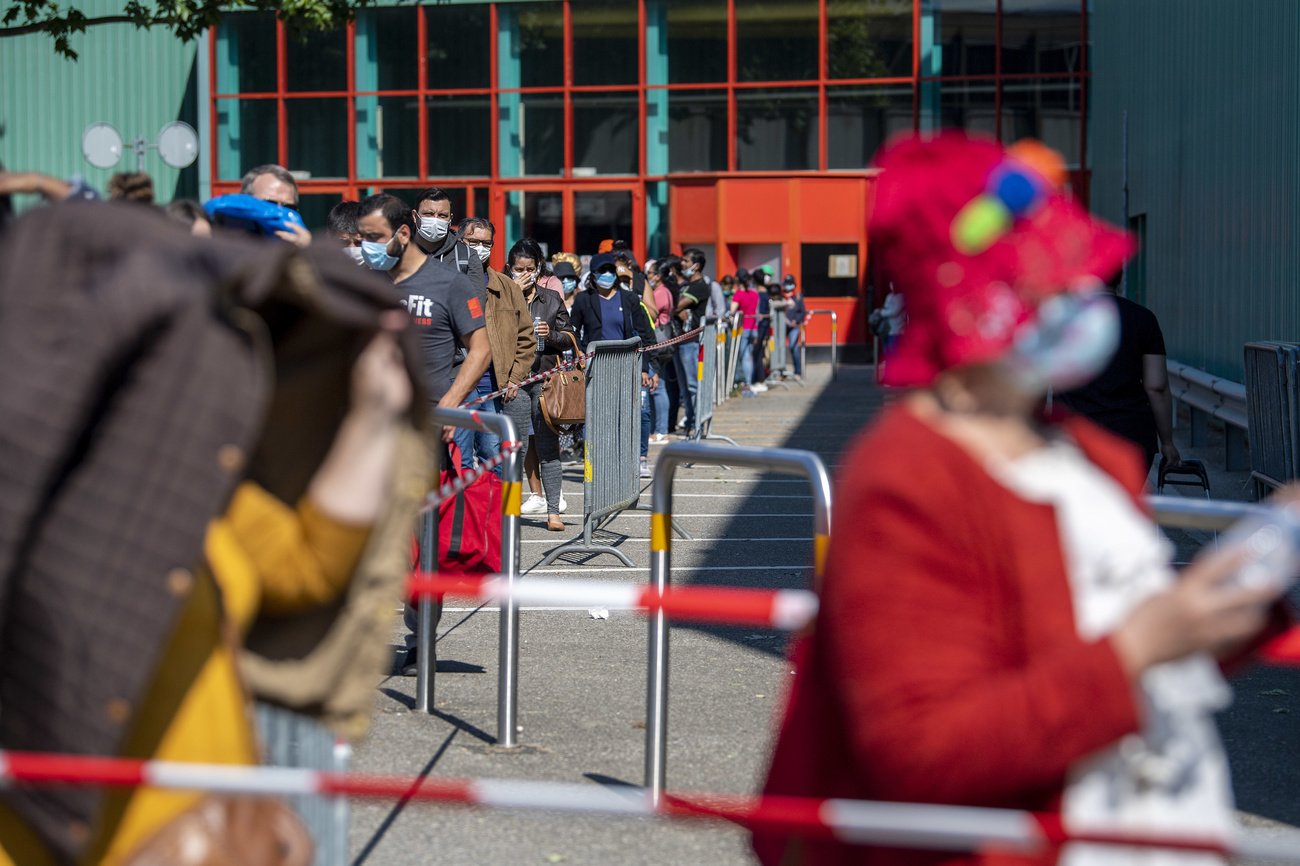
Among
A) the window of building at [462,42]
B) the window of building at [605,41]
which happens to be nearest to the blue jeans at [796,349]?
the window of building at [605,41]

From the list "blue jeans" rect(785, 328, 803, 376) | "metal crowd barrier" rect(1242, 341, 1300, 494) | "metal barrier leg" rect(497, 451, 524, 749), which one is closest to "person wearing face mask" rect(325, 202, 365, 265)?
"metal barrier leg" rect(497, 451, 524, 749)

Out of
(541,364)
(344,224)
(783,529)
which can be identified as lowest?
(783,529)

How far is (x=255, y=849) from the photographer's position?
2.14 metres

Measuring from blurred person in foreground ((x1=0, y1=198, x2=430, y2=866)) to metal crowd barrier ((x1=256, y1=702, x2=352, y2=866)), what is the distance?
292mm

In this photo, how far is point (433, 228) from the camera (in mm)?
8297

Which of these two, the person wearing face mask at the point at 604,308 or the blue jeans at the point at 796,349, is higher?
the person wearing face mask at the point at 604,308

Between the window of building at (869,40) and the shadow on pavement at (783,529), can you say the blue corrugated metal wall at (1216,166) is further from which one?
the window of building at (869,40)

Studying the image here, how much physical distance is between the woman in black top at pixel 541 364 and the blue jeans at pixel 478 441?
1.12ft

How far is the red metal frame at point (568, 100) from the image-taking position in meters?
30.5

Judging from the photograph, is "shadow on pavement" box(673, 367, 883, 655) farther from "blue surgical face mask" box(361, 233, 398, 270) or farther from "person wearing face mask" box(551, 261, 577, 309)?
"person wearing face mask" box(551, 261, 577, 309)

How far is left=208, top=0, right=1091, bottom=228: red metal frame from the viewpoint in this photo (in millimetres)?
30453

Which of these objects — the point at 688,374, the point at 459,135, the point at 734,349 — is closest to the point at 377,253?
the point at 688,374

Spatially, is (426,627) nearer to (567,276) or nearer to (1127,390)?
(1127,390)

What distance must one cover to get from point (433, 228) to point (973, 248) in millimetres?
6691
